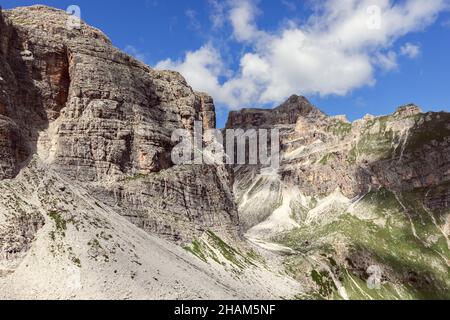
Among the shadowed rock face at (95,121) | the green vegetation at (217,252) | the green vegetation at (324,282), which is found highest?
the shadowed rock face at (95,121)

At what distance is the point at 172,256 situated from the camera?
10381 cm

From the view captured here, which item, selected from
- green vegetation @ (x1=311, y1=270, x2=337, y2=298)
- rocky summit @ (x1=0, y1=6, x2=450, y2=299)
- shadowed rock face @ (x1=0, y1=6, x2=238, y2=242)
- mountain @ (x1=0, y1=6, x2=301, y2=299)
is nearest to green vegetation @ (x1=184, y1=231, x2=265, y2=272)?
rocky summit @ (x1=0, y1=6, x2=450, y2=299)

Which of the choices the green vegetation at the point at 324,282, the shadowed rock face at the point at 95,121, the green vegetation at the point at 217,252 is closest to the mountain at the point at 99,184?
the shadowed rock face at the point at 95,121

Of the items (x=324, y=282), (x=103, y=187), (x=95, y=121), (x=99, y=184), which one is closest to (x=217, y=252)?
(x=103, y=187)

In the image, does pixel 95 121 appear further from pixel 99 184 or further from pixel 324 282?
pixel 324 282

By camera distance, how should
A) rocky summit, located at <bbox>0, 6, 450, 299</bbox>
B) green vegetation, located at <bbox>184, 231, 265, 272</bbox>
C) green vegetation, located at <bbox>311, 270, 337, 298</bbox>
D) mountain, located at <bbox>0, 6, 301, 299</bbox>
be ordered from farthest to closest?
1. green vegetation, located at <bbox>311, 270, 337, 298</bbox>
2. green vegetation, located at <bbox>184, 231, 265, 272</bbox>
3. rocky summit, located at <bbox>0, 6, 450, 299</bbox>
4. mountain, located at <bbox>0, 6, 301, 299</bbox>

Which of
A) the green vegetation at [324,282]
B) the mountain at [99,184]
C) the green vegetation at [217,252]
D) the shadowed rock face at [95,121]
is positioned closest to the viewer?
the mountain at [99,184]

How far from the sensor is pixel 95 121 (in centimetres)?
11738

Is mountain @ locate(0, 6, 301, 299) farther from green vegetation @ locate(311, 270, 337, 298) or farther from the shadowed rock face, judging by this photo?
green vegetation @ locate(311, 270, 337, 298)

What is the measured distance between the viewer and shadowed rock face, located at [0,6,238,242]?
110 metres

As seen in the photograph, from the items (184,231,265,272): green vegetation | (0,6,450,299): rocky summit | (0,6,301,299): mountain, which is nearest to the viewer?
(0,6,301,299): mountain

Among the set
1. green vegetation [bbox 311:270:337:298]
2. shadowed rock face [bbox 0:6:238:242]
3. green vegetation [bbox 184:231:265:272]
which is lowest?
green vegetation [bbox 311:270:337:298]

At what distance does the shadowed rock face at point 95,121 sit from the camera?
11019 centimetres

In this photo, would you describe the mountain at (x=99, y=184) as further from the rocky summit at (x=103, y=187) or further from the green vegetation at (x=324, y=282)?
the green vegetation at (x=324, y=282)
